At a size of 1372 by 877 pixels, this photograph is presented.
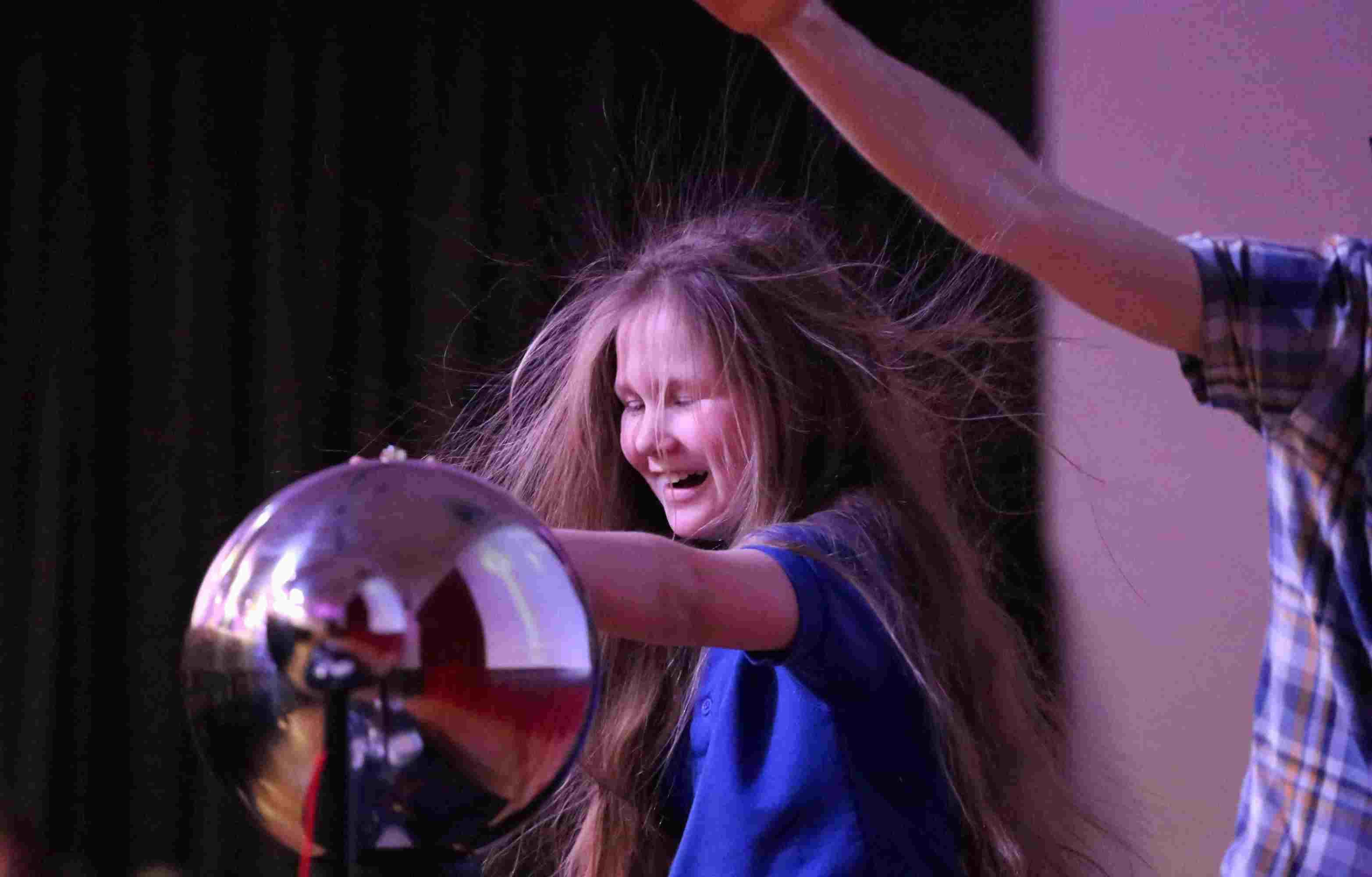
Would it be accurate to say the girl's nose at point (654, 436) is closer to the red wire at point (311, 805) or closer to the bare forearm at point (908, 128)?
the bare forearm at point (908, 128)

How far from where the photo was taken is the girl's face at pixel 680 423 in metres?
1.08

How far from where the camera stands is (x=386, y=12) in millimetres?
2277

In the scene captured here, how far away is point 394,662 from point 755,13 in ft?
1.66

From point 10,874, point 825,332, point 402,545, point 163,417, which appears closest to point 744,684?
point 825,332

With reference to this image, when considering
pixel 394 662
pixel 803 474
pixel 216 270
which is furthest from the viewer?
pixel 216 270

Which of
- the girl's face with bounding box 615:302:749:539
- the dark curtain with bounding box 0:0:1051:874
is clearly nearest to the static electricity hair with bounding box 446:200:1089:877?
the girl's face with bounding box 615:302:749:539

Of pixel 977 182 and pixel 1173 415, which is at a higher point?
pixel 977 182

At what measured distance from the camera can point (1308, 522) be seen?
0.81m

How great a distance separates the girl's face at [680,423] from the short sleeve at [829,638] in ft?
0.85

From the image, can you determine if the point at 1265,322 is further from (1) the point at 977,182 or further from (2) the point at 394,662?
(2) the point at 394,662

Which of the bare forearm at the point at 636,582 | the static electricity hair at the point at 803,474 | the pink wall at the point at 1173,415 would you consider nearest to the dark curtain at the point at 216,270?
the pink wall at the point at 1173,415

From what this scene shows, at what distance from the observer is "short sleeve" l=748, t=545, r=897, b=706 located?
0.77 meters

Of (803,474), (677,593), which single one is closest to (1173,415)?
(803,474)

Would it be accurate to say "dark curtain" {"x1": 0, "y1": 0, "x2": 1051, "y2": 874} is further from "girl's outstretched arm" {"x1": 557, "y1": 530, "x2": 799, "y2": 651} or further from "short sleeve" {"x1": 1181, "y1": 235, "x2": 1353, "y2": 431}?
"girl's outstretched arm" {"x1": 557, "y1": 530, "x2": 799, "y2": 651}
